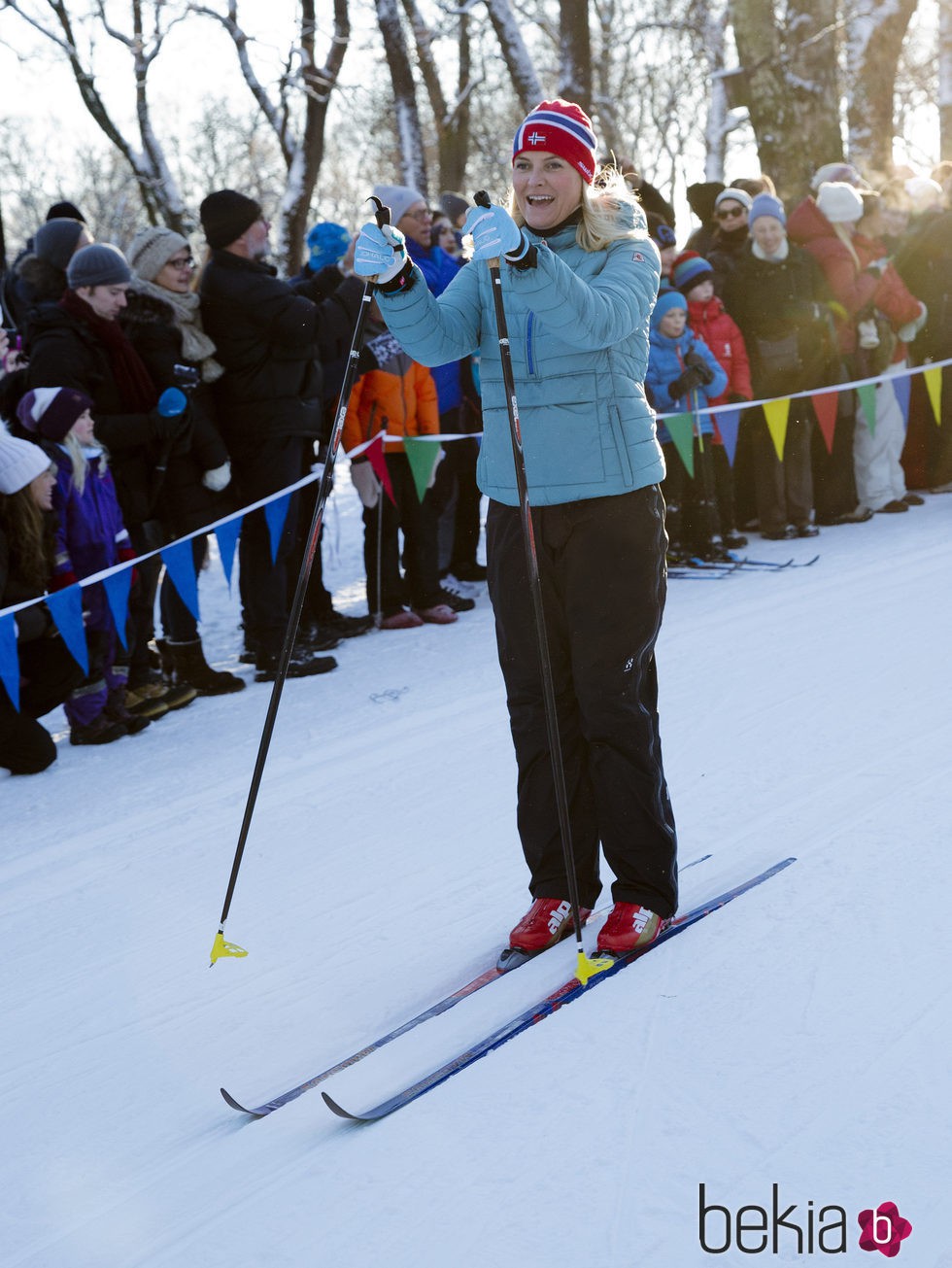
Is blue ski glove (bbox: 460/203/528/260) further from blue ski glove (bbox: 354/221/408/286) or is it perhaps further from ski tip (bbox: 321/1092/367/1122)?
ski tip (bbox: 321/1092/367/1122)

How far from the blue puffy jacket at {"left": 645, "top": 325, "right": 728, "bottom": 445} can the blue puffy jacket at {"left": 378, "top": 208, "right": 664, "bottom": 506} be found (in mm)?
5065

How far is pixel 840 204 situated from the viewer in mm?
9266

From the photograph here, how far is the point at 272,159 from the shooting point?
114 feet

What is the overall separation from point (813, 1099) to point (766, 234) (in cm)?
714

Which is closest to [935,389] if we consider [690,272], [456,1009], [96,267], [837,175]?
[837,175]

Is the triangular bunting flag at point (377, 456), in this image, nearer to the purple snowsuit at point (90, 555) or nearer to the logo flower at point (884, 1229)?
the purple snowsuit at point (90, 555)

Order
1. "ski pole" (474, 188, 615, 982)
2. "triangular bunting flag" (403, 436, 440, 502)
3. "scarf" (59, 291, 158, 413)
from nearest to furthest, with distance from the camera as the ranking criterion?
"ski pole" (474, 188, 615, 982) → "scarf" (59, 291, 158, 413) → "triangular bunting flag" (403, 436, 440, 502)

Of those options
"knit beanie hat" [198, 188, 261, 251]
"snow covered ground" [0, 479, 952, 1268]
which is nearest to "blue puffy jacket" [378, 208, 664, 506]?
"snow covered ground" [0, 479, 952, 1268]

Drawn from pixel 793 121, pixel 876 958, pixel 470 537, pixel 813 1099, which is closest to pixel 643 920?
pixel 876 958

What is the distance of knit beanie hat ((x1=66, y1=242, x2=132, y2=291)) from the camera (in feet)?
18.6

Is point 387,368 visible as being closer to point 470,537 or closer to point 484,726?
point 470,537

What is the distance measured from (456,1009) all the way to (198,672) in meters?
3.60

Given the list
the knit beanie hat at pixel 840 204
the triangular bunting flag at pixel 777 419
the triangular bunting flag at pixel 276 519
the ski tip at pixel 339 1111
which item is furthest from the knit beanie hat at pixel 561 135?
the knit beanie hat at pixel 840 204

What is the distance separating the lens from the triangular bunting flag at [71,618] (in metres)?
5.32
